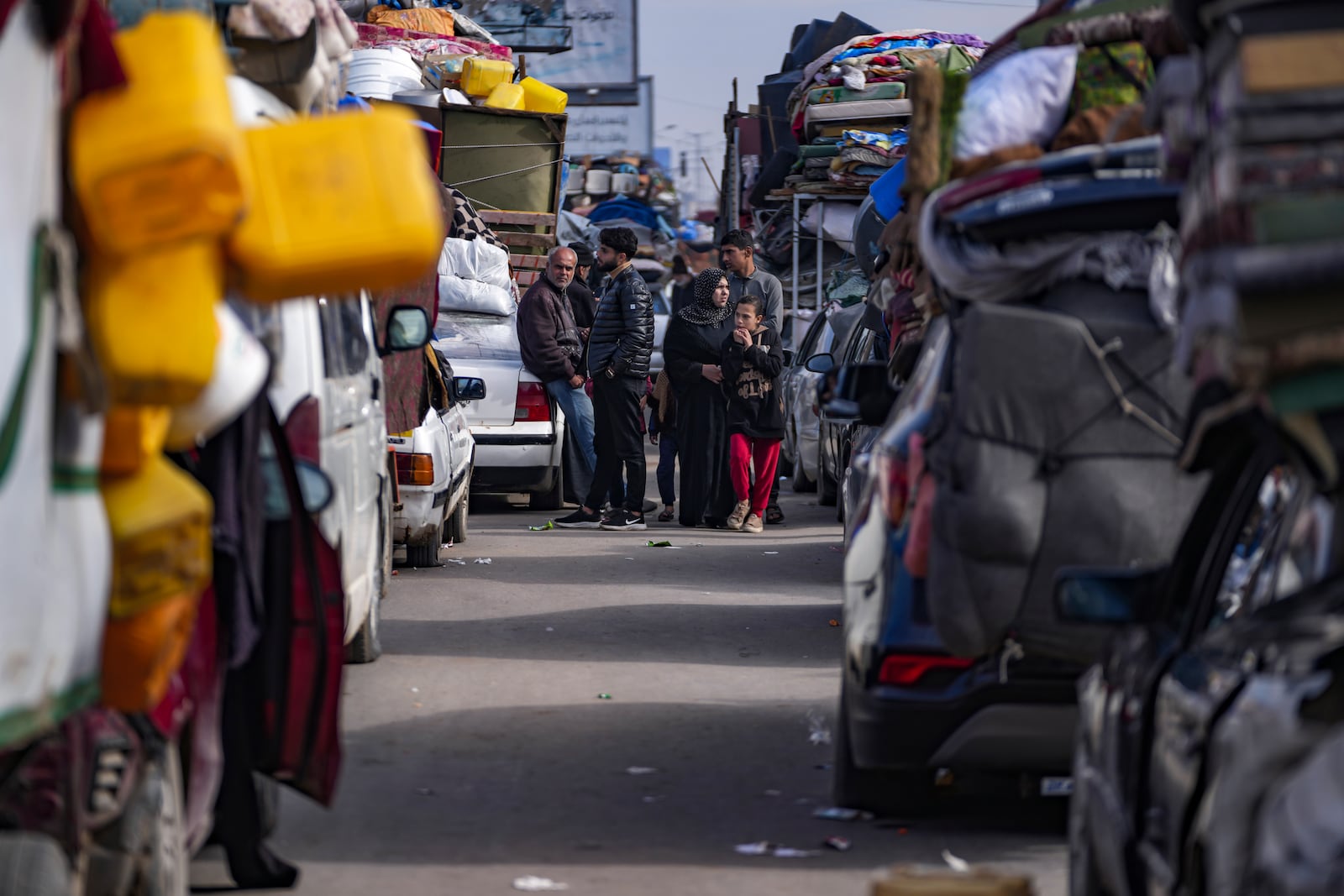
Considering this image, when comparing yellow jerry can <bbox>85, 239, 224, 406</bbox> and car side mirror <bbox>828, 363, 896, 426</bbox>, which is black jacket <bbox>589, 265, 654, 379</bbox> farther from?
yellow jerry can <bbox>85, 239, 224, 406</bbox>

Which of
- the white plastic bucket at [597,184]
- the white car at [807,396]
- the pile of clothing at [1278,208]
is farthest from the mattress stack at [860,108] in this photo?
the white plastic bucket at [597,184]

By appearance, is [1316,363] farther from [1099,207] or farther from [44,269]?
[1099,207]

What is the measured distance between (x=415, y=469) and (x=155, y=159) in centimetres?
879

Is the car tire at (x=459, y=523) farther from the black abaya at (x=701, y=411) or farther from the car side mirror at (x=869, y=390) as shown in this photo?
the car side mirror at (x=869, y=390)

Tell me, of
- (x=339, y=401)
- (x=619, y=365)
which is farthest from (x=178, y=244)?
(x=619, y=365)

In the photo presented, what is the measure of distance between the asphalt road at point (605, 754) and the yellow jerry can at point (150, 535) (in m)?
2.54

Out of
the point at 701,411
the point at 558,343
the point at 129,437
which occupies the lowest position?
the point at 701,411

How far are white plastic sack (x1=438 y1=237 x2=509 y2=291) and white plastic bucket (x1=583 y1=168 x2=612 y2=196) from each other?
3617cm

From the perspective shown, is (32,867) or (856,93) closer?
(32,867)

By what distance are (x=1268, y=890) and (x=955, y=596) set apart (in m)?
2.92

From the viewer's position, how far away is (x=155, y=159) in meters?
3.15

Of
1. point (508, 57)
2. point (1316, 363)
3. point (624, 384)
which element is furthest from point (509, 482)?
point (1316, 363)

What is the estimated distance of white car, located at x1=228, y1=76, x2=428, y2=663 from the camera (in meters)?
5.47

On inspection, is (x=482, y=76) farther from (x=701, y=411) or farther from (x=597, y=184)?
(x=597, y=184)
